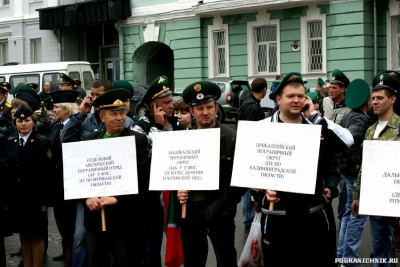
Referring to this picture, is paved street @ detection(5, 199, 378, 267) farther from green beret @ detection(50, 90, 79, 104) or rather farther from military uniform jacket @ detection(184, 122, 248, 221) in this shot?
military uniform jacket @ detection(184, 122, 248, 221)

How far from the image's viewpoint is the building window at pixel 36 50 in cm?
3650

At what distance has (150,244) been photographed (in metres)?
6.86

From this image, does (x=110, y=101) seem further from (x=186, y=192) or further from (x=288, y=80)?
(x=288, y=80)

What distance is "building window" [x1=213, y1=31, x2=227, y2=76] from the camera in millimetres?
28797

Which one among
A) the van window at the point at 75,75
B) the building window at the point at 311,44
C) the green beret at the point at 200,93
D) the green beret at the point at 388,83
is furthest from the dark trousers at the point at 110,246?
the van window at the point at 75,75

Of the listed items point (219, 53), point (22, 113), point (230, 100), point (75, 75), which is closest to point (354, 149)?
point (22, 113)

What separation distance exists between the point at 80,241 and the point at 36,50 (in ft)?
102

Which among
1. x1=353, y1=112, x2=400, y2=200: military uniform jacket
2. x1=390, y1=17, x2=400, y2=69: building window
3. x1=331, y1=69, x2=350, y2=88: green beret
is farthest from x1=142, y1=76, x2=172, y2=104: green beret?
x1=390, y1=17, x2=400, y2=69: building window

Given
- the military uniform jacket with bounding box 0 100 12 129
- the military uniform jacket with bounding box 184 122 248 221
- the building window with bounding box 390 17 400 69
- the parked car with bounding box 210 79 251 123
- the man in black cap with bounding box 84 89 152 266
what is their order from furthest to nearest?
1. the parked car with bounding box 210 79 251 123
2. the building window with bounding box 390 17 400 69
3. the military uniform jacket with bounding box 0 100 12 129
4. the man in black cap with bounding box 84 89 152 266
5. the military uniform jacket with bounding box 184 122 248 221

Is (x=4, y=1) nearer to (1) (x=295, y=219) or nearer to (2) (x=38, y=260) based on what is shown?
(2) (x=38, y=260)

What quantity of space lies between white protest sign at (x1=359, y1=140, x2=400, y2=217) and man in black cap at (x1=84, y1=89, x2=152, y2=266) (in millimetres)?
1881

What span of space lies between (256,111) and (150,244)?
3.30 m

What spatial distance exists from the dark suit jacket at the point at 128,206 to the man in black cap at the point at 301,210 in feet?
3.73

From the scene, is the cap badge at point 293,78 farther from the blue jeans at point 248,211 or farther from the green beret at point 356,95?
the blue jeans at point 248,211
